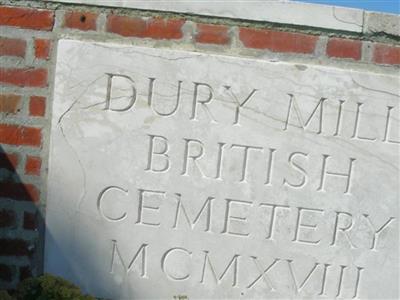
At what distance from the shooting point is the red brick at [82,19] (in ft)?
8.75

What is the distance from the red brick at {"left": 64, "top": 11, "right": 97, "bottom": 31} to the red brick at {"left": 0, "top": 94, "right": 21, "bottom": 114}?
1.08 feet

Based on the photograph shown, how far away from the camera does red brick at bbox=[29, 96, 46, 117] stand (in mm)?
2725

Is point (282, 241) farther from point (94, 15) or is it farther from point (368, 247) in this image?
point (94, 15)

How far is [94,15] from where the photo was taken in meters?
2.67

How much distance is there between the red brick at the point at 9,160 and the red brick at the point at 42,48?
368 mm

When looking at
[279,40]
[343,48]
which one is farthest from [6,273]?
[343,48]

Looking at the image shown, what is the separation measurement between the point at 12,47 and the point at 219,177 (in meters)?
0.84

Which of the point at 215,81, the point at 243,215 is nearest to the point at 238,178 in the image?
the point at 243,215

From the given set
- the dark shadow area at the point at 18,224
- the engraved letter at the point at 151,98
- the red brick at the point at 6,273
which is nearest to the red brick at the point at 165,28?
the engraved letter at the point at 151,98

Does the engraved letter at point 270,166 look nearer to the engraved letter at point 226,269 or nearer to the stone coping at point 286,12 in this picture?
the engraved letter at point 226,269

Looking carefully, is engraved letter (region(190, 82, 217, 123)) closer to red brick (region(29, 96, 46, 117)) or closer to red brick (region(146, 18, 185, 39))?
red brick (region(146, 18, 185, 39))

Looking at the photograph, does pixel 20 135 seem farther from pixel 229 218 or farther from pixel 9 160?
pixel 229 218

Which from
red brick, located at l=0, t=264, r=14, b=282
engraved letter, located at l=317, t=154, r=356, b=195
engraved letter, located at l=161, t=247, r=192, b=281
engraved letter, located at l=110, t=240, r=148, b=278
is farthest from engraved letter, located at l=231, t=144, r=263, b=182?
red brick, located at l=0, t=264, r=14, b=282

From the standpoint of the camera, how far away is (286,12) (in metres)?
2.63
